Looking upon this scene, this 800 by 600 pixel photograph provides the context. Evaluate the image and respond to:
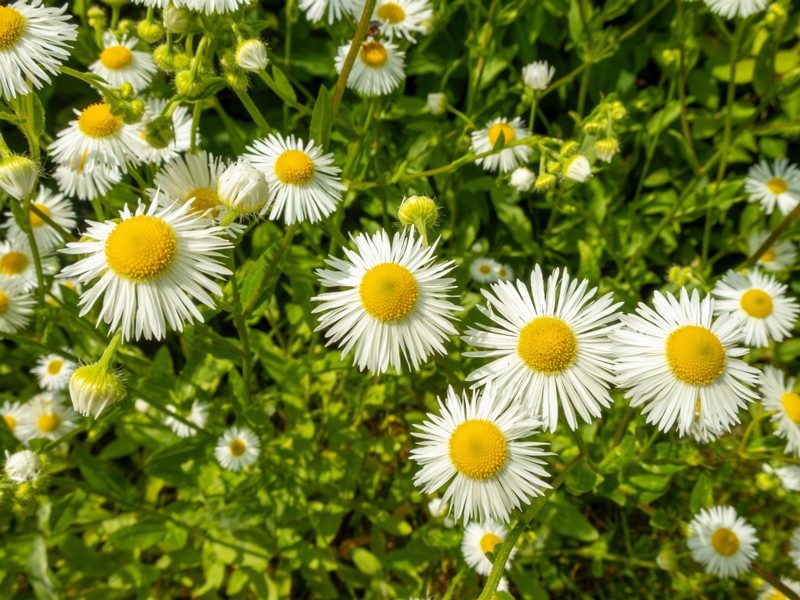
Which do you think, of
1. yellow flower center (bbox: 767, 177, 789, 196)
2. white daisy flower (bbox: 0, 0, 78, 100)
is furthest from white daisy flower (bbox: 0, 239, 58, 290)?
yellow flower center (bbox: 767, 177, 789, 196)

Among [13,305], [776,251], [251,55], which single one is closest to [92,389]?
[251,55]

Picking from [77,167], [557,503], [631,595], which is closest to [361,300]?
[77,167]

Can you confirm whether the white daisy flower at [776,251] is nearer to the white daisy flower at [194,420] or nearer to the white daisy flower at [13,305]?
the white daisy flower at [194,420]

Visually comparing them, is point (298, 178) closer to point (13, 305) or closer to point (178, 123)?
point (178, 123)

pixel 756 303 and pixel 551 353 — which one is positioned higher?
pixel 756 303

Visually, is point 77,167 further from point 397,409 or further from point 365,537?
point 365,537

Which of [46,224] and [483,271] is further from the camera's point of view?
[483,271]
